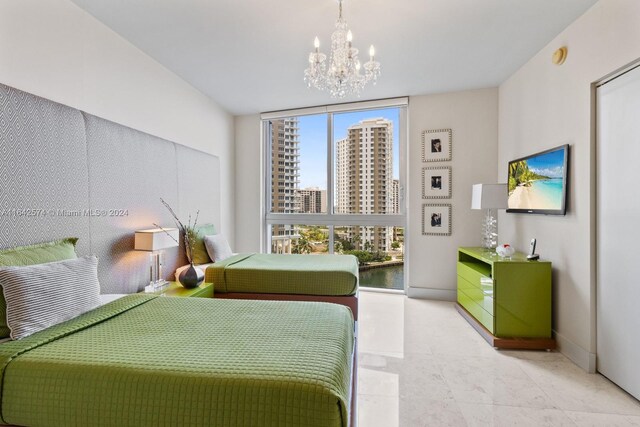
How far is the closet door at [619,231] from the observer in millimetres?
1835

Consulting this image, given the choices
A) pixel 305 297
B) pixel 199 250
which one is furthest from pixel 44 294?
pixel 199 250

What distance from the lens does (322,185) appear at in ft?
14.9

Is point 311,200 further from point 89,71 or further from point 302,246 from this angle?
point 89,71

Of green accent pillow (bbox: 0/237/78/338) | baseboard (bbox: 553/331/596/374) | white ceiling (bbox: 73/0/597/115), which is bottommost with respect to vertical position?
baseboard (bbox: 553/331/596/374)

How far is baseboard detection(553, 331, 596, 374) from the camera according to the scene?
215 centimetres

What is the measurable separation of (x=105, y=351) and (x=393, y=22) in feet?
9.29

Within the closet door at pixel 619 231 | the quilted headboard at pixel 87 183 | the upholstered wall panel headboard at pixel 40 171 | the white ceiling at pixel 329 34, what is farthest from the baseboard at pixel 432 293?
the upholstered wall panel headboard at pixel 40 171

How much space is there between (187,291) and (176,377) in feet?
5.37

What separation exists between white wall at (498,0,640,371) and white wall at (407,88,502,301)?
0.76 metres

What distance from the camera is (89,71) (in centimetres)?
228

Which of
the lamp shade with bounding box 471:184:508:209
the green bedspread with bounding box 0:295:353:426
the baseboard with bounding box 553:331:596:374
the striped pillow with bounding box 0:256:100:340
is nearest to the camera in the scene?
the green bedspread with bounding box 0:295:353:426

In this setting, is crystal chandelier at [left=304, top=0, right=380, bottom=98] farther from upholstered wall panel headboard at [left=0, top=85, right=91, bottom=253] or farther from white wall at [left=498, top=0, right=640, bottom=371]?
upholstered wall panel headboard at [left=0, top=85, right=91, bottom=253]

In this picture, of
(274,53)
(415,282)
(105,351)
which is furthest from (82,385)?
(415,282)

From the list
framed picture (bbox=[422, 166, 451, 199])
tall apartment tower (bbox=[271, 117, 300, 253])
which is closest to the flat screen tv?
framed picture (bbox=[422, 166, 451, 199])
